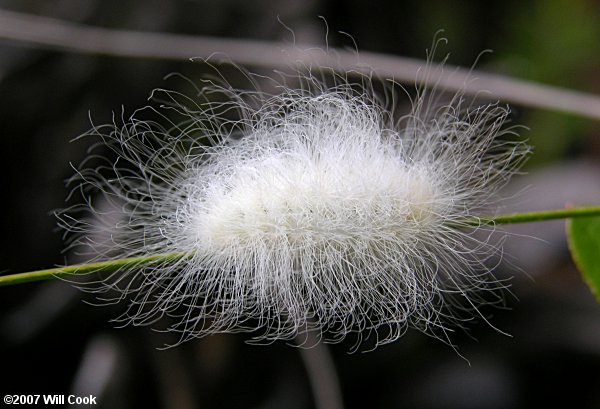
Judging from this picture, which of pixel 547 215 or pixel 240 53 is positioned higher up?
pixel 240 53

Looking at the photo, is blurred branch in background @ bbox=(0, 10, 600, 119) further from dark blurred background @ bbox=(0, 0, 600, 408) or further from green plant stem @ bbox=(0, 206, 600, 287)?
green plant stem @ bbox=(0, 206, 600, 287)

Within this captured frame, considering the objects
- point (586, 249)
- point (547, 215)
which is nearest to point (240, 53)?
point (586, 249)

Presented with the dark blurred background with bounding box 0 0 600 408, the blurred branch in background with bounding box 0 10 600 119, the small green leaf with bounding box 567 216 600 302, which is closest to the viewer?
the small green leaf with bounding box 567 216 600 302

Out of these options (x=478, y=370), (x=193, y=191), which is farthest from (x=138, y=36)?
(x=478, y=370)

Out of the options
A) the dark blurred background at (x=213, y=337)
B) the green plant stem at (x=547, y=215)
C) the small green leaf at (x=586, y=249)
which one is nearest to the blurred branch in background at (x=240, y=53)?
the dark blurred background at (x=213, y=337)

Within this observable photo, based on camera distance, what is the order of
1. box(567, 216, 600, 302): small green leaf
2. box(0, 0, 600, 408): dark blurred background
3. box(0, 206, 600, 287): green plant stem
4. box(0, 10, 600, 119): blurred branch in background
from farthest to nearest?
box(0, 10, 600, 119): blurred branch in background, box(0, 0, 600, 408): dark blurred background, box(567, 216, 600, 302): small green leaf, box(0, 206, 600, 287): green plant stem

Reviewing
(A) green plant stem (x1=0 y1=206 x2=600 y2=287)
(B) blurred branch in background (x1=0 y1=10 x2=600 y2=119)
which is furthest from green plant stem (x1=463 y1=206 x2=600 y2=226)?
(B) blurred branch in background (x1=0 y1=10 x2=600 y2=119)

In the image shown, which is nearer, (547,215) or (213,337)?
(547,215)

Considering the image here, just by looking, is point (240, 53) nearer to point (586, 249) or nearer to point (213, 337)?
point (213, 337)
